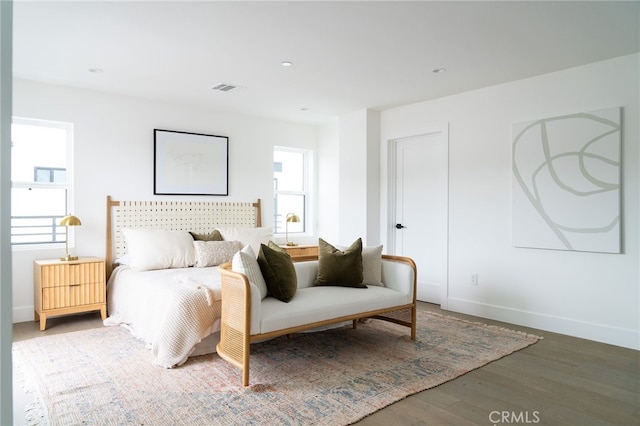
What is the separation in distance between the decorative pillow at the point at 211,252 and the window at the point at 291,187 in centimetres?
162

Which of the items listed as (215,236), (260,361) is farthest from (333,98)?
(260,361)

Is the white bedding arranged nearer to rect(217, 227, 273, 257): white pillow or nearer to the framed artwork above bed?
rect(217, 227, 273, 257): white pillow

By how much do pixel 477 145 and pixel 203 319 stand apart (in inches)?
131

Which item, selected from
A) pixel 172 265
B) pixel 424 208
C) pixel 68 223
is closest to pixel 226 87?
pixel 172 265

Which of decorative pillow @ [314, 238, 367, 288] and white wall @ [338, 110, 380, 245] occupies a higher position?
white wall @ [338, 110, 380, 245]

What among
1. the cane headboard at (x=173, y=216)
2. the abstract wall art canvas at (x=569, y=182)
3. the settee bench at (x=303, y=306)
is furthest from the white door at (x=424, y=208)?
the cane headboard at (x=173, y=216)

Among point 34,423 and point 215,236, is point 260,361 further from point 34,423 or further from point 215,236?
point 215,236

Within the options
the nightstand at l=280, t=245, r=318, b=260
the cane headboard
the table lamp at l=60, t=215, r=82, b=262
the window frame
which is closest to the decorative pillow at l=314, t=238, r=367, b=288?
the nightstand at l=280, t=245, r=318, b=260

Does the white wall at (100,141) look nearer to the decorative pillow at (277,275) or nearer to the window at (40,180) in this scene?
the window at (40,180)

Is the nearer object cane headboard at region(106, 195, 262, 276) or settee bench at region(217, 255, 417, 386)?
settee bench at region(217, 255, 417, 386)

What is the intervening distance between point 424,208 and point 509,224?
1.15m

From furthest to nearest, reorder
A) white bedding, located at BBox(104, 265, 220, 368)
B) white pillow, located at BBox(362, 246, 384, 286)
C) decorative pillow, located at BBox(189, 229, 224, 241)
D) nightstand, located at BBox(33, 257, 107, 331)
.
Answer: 1. decorative pillow, located at BBox(189, 229, 224, 241)
2. nightstand, located at BBox(33, 257, 107, 331)
3. white pillow, located at BBox(362, 246, 384, 286)
4. white bedding, located at BBox(104, 265, 220, 368)

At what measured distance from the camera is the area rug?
92.7 inches

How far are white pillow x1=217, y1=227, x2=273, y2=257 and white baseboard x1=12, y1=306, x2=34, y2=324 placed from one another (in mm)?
2056
